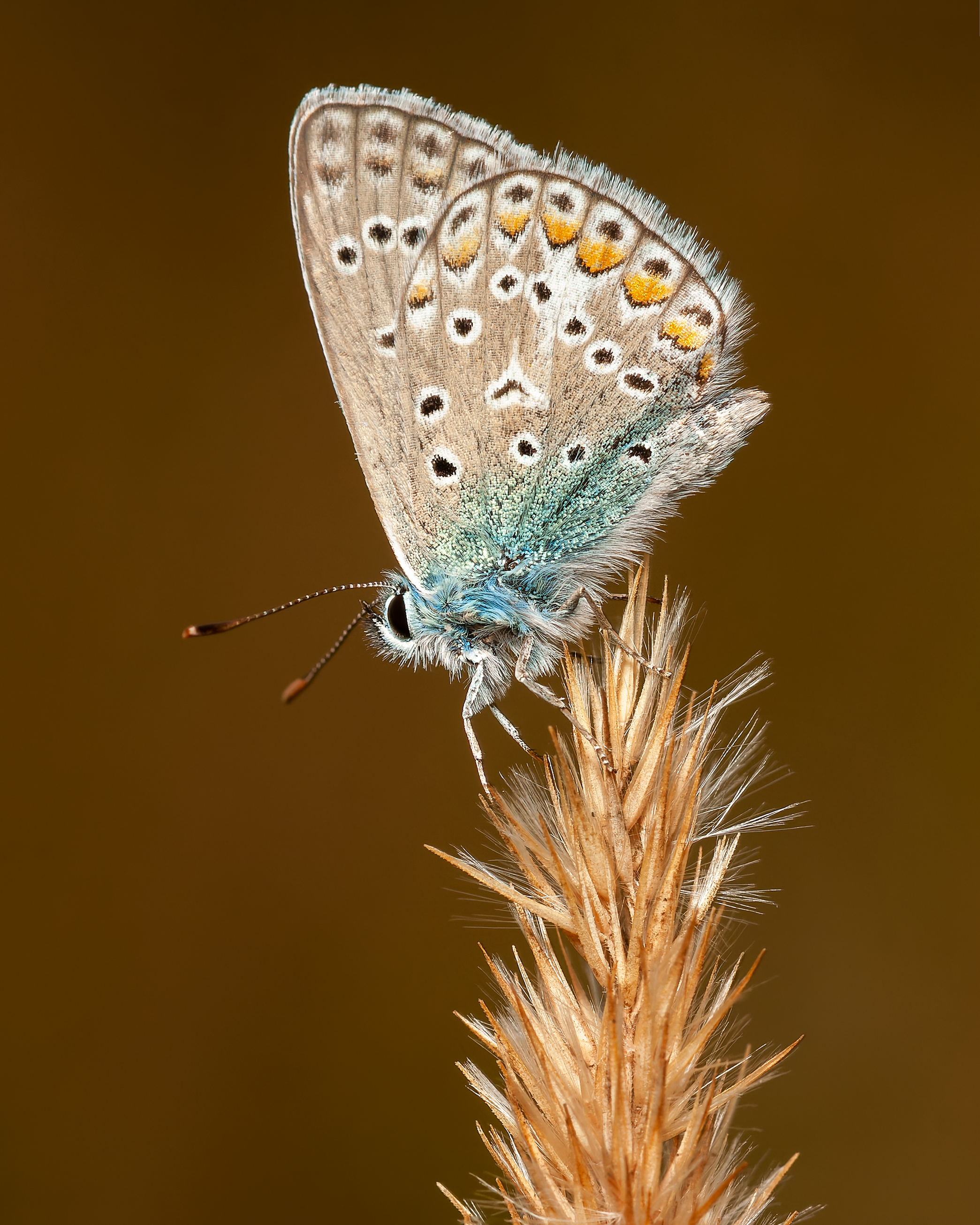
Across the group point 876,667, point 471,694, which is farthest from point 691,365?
point 876,667

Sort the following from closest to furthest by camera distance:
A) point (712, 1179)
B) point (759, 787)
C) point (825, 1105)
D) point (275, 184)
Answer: point (712, 1179)
point (759, 787)
point (825, 1105)
point (275, 184)

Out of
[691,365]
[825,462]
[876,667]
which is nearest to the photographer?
[691,365]

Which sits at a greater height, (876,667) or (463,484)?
(463,484)

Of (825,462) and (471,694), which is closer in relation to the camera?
(471,694)

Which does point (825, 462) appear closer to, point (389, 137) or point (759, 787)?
point (389, 137)

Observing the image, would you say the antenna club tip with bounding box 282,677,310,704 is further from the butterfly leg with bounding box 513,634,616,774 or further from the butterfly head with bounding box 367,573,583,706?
the butterfly leg with bounding box 513,634,616,774

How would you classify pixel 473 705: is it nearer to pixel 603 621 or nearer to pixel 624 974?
pixel 603 621

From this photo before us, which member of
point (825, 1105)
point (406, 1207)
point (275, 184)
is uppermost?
point (275, 184)
